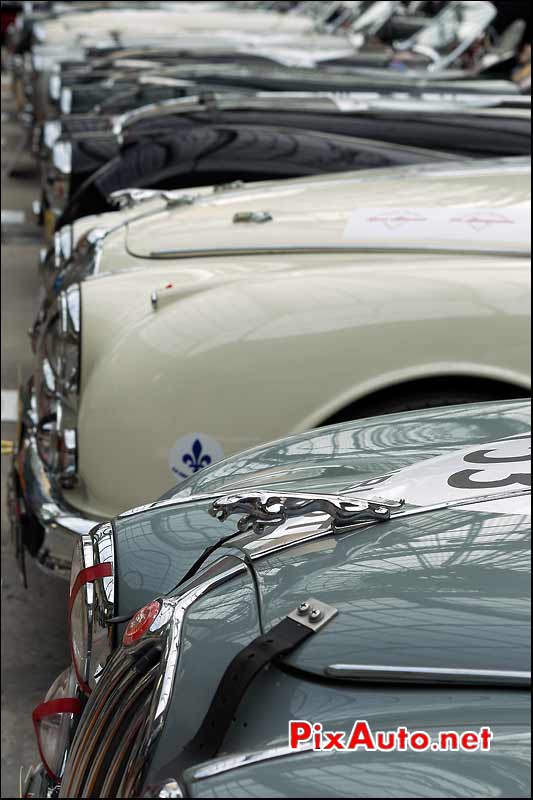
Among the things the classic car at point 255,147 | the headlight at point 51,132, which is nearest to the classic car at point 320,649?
the classic car at point 255,147

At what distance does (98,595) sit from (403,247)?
6.01ft

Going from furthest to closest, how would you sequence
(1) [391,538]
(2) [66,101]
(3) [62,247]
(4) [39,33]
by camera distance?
(4) [39,33] → (2) [66,101] → (3) [62,247] → (1) [391,538]

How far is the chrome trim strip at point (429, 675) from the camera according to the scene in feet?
4.39

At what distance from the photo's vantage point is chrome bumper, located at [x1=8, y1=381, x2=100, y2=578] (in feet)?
11.1

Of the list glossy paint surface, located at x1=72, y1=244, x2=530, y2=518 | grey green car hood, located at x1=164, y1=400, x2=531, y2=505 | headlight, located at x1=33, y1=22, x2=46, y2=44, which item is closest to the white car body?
glossy paint surface, located at x1=72, y1=244, x2=530, y2=518

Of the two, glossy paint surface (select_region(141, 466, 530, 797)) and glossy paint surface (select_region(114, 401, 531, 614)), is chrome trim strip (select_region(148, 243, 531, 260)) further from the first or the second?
glossy paint surface (select_region(141, 466, 530, 797))

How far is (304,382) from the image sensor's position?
3.30 metres

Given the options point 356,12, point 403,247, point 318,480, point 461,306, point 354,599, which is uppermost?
point 356,12

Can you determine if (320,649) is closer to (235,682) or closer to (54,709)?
(235,682)

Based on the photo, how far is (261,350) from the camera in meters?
3.28

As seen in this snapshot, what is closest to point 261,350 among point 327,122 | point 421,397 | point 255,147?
point 421,397

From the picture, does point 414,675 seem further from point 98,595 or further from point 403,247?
point 403,247

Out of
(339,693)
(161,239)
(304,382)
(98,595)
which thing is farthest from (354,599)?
(161,239)

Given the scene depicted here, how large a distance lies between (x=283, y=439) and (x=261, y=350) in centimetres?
67
